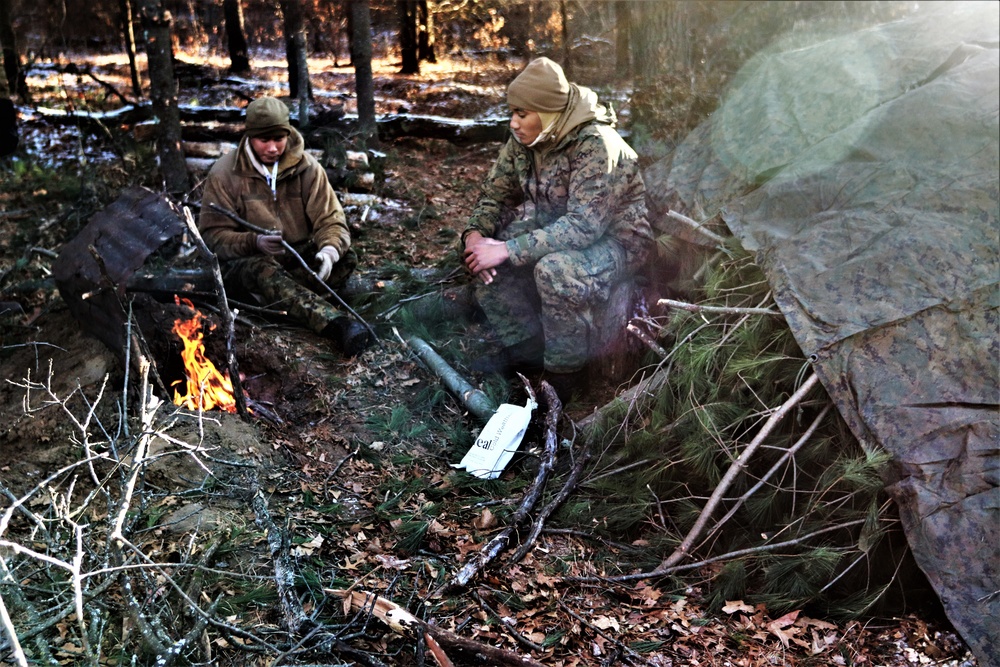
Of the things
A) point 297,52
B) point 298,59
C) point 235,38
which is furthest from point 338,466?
point 235,38

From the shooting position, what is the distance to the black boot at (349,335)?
5410 mm

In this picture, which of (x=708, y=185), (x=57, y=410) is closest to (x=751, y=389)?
(x=708, y=185)

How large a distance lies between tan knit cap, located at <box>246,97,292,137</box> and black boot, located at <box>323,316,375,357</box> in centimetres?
141

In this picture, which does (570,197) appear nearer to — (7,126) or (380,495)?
(380,495)

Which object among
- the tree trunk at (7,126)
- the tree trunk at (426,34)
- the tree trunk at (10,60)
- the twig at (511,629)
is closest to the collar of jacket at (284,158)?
the twig at (511,629)

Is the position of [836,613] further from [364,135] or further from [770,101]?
[364,135]

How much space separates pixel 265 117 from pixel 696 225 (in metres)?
2.99

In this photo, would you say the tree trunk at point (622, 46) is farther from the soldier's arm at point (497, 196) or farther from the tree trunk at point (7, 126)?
the tree trunk at point (7, 126)

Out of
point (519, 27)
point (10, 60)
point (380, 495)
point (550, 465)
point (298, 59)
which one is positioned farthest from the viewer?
point (519, 27)

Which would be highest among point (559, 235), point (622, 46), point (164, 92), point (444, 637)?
point (622, 46)

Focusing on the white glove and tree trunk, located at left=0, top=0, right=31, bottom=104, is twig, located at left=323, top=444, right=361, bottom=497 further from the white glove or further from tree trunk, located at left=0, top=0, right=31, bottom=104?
tree trunk, located at left=0, top=0, right=31, bottom=104

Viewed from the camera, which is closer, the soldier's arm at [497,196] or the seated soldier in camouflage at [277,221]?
the soldier's arm at [497,196]

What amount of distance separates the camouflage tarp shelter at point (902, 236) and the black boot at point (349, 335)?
2331 millimetres

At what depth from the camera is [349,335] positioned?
5410mm
